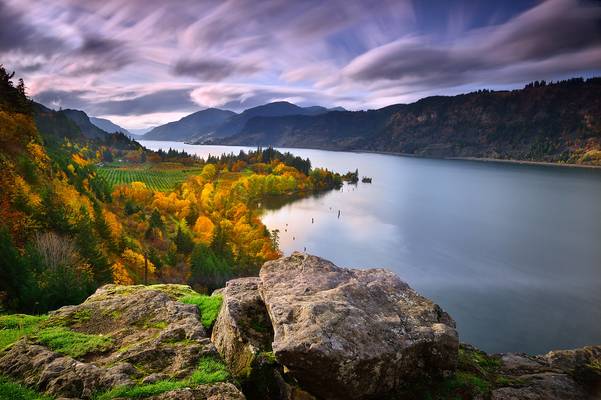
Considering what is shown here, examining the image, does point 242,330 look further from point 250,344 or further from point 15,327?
point 15,327

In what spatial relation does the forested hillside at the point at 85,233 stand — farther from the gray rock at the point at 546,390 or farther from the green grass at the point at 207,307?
the gray rock at the point at 546,390

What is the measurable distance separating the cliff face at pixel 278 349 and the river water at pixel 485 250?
43.3m

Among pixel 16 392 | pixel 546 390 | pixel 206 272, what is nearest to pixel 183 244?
pixel 206 272

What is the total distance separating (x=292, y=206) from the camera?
14512 cm

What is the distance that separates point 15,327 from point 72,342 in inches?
148

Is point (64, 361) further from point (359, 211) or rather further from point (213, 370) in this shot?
point (359, 211)

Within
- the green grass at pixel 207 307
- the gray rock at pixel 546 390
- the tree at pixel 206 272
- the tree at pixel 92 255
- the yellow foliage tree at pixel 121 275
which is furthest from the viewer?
the tree at pixel 206 272

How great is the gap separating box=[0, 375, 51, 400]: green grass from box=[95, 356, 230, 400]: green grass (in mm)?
1531

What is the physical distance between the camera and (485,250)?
91.6 meters

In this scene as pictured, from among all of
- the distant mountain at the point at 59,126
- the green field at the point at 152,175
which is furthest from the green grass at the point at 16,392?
the distant mountain at the point at 59,126

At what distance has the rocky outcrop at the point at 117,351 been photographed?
9375mm

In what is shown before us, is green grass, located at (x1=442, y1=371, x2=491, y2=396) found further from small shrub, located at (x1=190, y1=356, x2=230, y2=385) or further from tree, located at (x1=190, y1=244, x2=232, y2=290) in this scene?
tree, located at (x1=190, y1=244, x2=232, y2=290)

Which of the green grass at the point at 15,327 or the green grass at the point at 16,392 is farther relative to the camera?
the green grass at the point at 15,327

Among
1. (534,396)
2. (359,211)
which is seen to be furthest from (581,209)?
(534,396)
